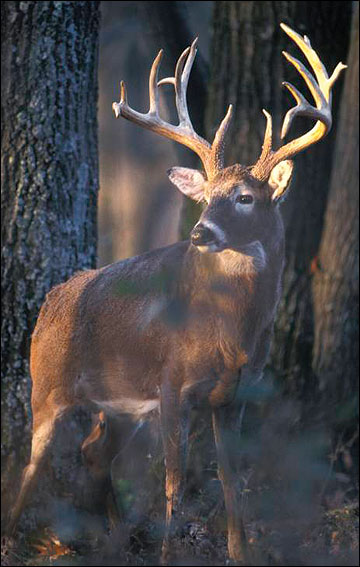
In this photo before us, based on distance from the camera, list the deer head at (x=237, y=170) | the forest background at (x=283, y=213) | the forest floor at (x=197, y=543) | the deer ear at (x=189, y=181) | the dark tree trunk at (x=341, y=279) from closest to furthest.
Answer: the deer head at (x=237, y=170)
the deer ear at (x=189, y=181)
the forest floor at (x=197, y=543)
the forest background at (x=283, y=213)
the dark tree trunk at (x=341, y=279)

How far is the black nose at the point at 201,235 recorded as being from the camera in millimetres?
3662

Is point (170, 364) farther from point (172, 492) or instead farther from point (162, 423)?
point (172, 492)

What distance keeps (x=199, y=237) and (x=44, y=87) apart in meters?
2.33

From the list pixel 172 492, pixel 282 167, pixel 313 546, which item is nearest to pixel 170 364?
A: pixel 172 492

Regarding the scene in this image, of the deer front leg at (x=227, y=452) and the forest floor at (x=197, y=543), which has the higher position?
the deer front leg at (x=227, y=452)

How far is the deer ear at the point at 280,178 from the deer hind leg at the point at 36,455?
1628 mm

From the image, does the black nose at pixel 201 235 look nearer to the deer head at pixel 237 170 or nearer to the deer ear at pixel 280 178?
the deer head at pixel 237 170

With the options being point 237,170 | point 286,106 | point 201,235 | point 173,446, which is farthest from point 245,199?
point 286,106

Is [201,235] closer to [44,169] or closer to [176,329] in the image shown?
[176,329]

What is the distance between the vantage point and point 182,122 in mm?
4090

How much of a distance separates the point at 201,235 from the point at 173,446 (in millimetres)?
1030

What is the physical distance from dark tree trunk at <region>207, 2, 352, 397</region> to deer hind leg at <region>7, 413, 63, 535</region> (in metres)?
2.72

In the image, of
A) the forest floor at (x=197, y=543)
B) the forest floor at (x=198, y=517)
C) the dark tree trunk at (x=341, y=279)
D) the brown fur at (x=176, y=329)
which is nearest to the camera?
the brown fur at (x=176, y=329)

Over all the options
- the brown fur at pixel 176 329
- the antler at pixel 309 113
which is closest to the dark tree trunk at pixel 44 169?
the brown fur at pixel 176 329
